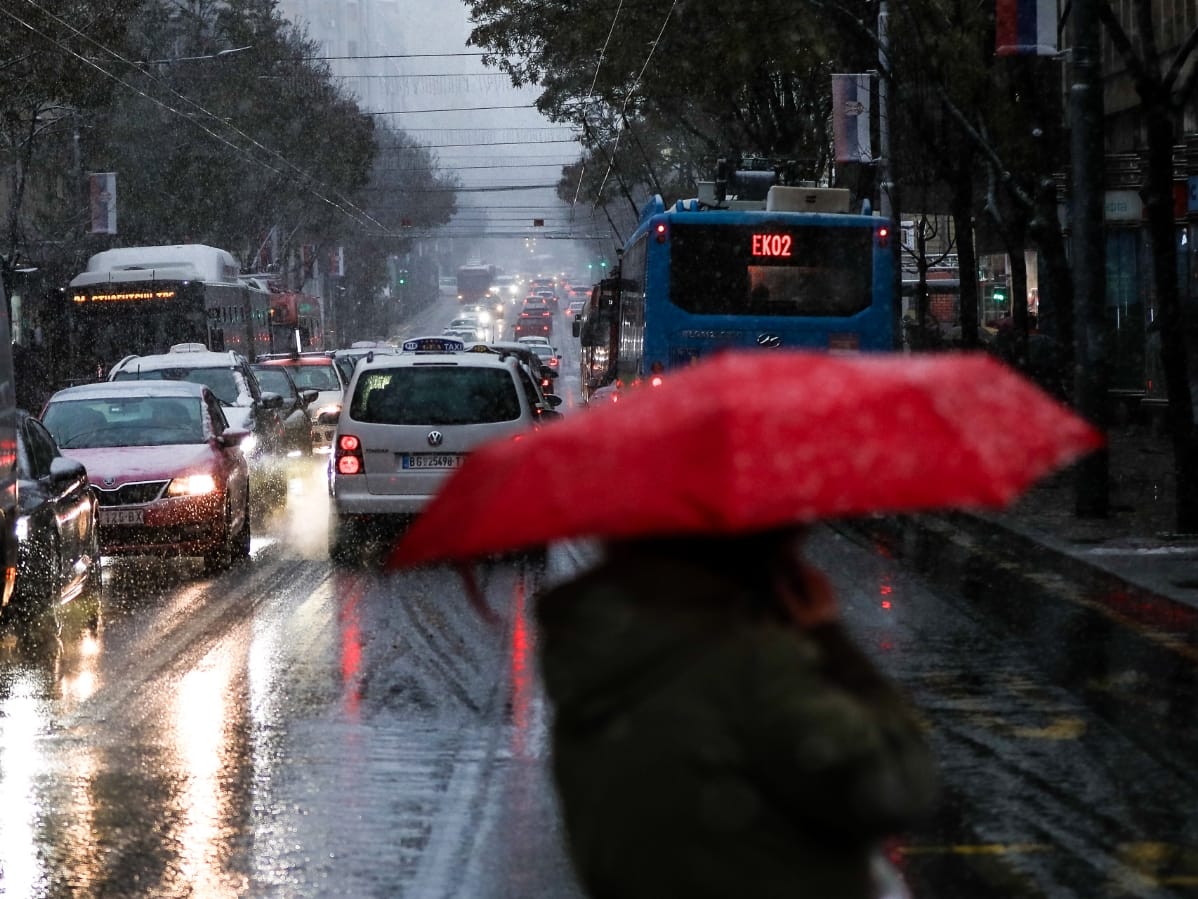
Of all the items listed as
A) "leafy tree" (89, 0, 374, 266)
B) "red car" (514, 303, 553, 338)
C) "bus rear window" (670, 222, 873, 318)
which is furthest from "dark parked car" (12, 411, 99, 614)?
"red car" (514, 303, 553, 338)

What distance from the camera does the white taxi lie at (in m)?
15.7

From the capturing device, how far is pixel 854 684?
2.59 meters

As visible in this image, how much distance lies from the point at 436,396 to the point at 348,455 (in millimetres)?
844

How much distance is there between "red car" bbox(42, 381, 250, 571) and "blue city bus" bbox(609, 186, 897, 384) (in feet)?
21.5

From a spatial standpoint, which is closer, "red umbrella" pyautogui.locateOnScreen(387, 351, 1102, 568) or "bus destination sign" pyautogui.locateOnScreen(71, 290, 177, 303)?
"red umbrella" pyautogui.locateOnScreen(387, 351, 1102, 568)

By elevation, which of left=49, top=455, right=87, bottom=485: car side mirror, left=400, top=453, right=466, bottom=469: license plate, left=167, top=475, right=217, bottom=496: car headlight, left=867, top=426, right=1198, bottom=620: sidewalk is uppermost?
left=49, top=455, right=87, bottom=485: car side mirror

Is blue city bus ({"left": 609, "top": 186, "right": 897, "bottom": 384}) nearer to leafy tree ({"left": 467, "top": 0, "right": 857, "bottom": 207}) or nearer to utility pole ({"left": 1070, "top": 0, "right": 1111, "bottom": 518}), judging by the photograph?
utility pole ({"left": 1070, "top": 0, "right": 1111, "bottom": 518})

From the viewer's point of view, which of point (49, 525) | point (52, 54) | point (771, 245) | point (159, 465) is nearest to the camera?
point (49, 525)

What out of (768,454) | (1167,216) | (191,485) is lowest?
(191,485)

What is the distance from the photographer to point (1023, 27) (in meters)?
16.5

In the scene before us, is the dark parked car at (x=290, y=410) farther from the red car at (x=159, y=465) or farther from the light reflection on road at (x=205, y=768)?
the light reflection on road at (x=205, y=768)

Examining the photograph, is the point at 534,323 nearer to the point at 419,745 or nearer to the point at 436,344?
the point at 436,344

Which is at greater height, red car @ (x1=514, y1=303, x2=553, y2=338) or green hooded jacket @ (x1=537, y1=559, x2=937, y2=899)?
red car @ (x1=514, y1=303, x2=553, y2=338)

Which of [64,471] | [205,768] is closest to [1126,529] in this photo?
[64,471]
